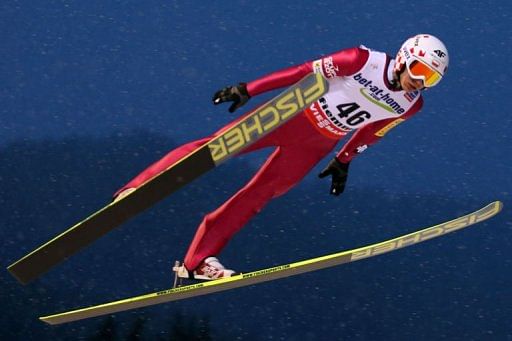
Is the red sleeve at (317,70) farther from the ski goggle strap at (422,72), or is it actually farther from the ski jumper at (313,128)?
the ski goggle strap at (422,72)

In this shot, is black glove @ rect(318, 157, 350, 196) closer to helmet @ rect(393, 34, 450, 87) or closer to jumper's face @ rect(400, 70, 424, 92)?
jumper's face @ rect(400, 70, 424, 92)

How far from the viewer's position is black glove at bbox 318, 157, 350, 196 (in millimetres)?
8164

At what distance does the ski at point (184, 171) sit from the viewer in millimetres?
6723

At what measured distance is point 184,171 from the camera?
23.1 feet

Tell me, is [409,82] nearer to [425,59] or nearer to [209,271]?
[425,59]

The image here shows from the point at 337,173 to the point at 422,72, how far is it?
3.25 feet

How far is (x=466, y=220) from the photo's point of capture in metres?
8.02

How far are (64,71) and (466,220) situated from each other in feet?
9.23

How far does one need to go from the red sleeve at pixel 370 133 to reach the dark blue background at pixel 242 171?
860 millimetres

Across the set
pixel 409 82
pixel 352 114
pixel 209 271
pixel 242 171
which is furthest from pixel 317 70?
pixel 242 171

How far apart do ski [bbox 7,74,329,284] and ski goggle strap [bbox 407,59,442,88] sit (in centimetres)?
90

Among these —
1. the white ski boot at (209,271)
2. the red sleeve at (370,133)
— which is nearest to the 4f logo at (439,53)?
the red sleeve at (370,133)

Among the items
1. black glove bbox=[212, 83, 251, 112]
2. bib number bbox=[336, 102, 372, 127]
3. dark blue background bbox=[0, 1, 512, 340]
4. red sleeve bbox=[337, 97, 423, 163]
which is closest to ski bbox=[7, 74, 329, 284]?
black glove bbox=[212, 83, 251, 112]

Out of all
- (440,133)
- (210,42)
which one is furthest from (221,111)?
(440,133)
